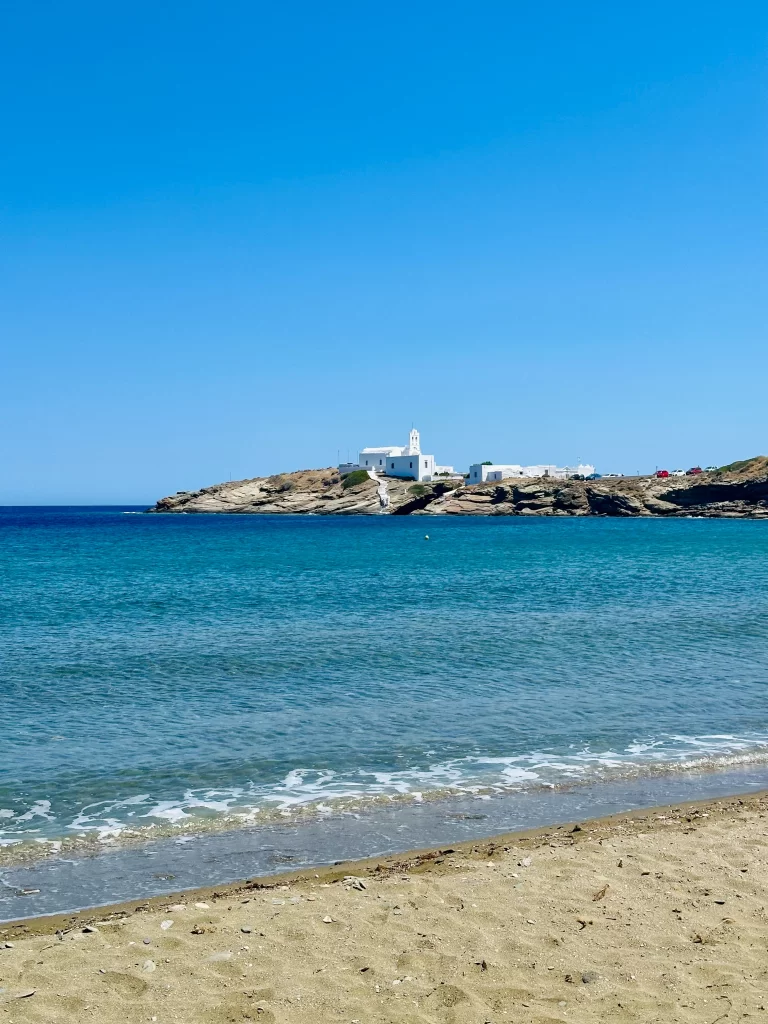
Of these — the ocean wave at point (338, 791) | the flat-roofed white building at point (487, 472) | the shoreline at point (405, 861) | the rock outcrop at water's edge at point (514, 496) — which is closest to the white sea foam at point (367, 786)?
the ocean wave at point (338, 791)

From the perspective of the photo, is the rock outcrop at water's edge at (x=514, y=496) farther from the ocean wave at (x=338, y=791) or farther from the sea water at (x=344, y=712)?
the ocean wave at (x=338, y=791)

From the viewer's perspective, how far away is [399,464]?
16400 cm

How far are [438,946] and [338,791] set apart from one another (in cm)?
503

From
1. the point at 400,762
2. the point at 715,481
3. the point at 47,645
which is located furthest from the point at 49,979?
the point at 715,481

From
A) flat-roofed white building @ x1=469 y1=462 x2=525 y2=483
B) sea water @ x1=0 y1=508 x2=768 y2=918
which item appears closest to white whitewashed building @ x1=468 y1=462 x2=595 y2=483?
flat-roofed white building @ x1=469 y1=462 x2=525 y2=483

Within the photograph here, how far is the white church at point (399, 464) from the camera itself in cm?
16188

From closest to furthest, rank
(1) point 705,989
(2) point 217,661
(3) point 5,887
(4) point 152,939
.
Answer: (1) point 705,989, (4) point 152,939, (3) point 5,887, (2) point 217,661

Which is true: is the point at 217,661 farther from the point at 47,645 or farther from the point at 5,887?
the point at 5,887

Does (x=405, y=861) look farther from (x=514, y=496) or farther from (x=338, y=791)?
(x=514, y=496)

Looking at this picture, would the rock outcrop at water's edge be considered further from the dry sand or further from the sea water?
the dry sand

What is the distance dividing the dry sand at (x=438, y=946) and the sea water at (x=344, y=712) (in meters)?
1.35

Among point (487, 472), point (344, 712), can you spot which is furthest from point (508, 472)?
point (344, 712)

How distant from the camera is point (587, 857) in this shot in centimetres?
957

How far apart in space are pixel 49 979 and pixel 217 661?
49.0ft
